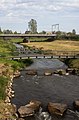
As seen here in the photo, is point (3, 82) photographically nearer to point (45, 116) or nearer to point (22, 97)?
point (22, 97)

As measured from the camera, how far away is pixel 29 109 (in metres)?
44.2

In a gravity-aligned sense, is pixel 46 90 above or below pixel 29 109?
below

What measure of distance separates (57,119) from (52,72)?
3961 cm

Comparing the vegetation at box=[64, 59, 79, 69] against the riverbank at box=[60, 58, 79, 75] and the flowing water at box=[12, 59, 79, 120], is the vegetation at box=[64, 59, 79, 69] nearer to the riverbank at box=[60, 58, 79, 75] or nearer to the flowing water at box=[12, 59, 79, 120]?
the riverbank at box=[60, 58, 79, 75]

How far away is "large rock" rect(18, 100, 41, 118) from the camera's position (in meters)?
42.9

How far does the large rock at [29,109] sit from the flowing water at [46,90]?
0.87 metres

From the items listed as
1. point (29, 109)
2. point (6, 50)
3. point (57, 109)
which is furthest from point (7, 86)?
point (6, 50)

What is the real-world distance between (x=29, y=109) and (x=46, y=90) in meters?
15.3

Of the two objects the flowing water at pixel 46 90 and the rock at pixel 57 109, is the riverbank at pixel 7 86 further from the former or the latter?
the rock at pixel 57 109

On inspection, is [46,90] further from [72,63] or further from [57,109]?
[72,63]

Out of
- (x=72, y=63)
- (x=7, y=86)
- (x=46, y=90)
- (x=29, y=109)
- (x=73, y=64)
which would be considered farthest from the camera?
(x=72, y=63)

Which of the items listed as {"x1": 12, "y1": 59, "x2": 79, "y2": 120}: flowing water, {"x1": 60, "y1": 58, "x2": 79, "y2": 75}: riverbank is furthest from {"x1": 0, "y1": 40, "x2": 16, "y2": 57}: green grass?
{"x1": 12, "y1": 59, "x2": 79, "y2": 120}: flowing water

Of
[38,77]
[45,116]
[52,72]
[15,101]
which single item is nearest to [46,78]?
[38,77]

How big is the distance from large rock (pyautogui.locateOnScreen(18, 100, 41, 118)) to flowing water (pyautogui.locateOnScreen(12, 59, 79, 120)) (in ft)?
2.86
